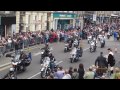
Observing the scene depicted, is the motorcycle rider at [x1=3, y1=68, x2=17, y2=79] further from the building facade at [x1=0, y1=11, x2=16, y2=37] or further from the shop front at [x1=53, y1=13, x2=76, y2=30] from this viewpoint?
the shop front at [x1=53, y1=13, x2=76, y2=30]

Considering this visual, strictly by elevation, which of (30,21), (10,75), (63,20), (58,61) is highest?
(10,75)

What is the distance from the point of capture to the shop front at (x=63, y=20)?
48781mm

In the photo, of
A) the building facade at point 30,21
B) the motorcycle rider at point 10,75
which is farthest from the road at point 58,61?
the building facade at point 30,21

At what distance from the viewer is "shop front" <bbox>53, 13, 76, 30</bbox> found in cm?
4878

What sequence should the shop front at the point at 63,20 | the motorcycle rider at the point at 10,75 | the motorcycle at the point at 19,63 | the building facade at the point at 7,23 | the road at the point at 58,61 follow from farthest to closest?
the shop front at the point at 63,20 → the building facade at the point at 7,23 → the road at the point at 58,61 → the motorcycle at the point at 19,63 → the motorcycle rider at the point at 10,75

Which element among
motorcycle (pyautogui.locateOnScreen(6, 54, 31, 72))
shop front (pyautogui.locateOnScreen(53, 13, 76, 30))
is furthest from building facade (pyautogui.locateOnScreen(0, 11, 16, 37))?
motorcycle (pyautogui.locateOnScreen(6, 54, 31, 72))

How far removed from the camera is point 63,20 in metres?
52.0

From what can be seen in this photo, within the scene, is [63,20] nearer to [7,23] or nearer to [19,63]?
[7,23]

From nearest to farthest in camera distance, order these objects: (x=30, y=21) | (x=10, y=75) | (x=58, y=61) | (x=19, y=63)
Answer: (x=10, y=75)
(x=19, y=63)
(x=58, y=61)
(x=30, y=21)

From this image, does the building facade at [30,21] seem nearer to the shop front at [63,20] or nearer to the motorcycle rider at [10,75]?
the shop front at [63,20]

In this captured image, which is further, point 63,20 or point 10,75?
point 63,20

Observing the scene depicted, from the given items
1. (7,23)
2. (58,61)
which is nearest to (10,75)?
(58,61)
